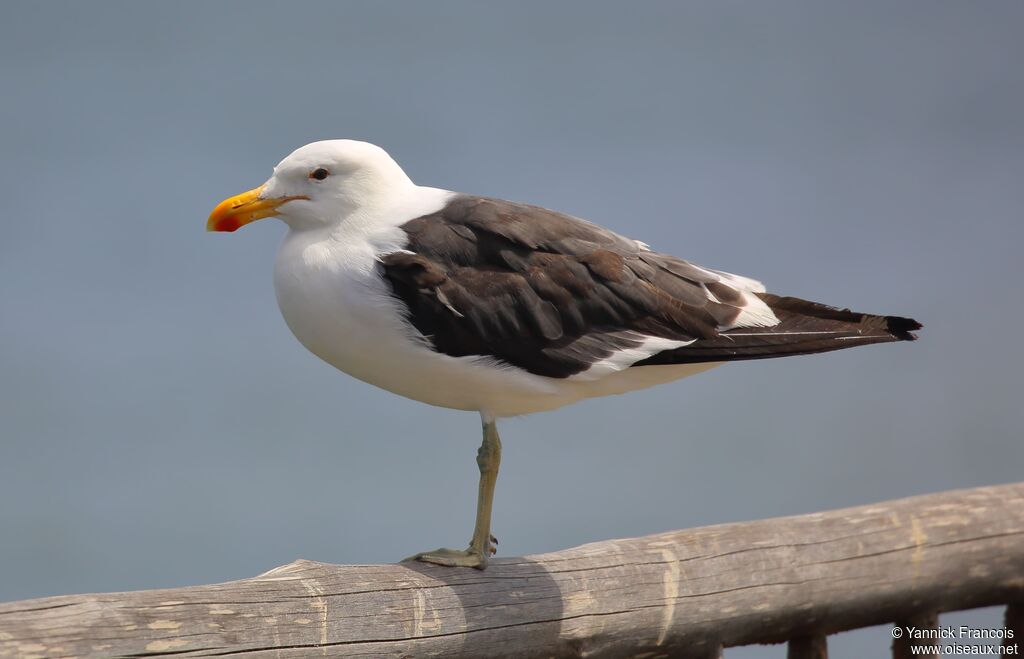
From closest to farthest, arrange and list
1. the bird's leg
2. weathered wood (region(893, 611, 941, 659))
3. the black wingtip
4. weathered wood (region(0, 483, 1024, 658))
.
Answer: weathered wood (region(0, 483, 1024, 658)) → the bird's leg → the black wingtip → weathered wood (region(893, 611, 941, 659))

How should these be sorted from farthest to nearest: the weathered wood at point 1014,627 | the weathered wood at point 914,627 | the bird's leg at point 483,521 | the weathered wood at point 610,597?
the weathered wood at point 1014,627 < the weathered wood at point 914,627 < the bird's leg at point 483,521 < the weathered wood at point 610,597

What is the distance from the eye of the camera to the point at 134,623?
220 centimetres

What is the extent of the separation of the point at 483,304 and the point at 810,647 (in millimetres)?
1376

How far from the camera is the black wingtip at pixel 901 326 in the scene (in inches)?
118

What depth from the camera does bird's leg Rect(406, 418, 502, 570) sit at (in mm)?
2888

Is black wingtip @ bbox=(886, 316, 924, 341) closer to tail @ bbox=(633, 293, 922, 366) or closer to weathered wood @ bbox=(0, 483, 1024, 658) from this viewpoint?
tail @ bbox=(633, 293, 922, 366)

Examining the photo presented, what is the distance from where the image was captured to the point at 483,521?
299cm

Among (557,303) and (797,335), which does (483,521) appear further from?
(797,335)

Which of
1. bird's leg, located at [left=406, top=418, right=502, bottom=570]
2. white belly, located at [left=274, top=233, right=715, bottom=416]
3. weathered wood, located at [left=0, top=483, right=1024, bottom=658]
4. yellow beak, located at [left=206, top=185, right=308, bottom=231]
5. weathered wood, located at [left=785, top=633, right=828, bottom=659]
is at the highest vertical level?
yellow beak, located at [left=206, top=185, right=308, bottom=231]

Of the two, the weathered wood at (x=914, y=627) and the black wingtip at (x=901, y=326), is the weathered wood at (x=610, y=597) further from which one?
the black wingtip at (x=901, y=326)

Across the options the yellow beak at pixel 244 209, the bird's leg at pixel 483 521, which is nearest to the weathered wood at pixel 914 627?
the bird's leg at pixel 483 521

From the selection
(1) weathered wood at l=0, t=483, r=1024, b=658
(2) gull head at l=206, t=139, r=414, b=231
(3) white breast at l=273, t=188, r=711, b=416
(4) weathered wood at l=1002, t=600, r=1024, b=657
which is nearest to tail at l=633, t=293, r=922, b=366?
(3) white breast at l=273, t=188, r=711, b=416

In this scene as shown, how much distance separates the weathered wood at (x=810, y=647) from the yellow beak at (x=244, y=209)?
176cm

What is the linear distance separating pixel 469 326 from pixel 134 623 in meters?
0.96
